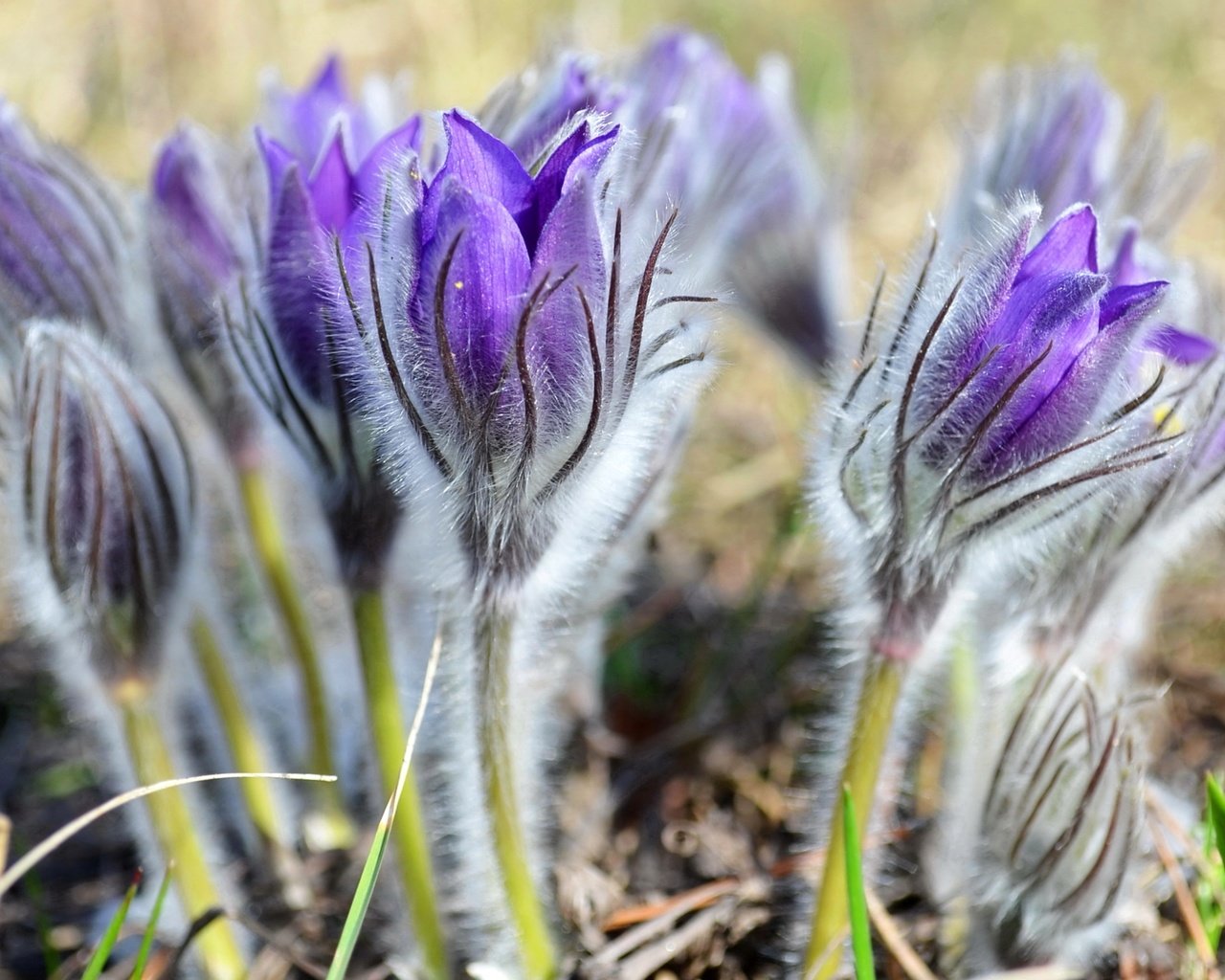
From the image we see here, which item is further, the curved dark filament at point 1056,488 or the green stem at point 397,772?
the green stem at point 397,772

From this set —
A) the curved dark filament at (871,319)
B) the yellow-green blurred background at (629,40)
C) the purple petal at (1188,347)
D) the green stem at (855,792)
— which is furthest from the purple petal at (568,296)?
the yellow-green blurred background at (629,40)

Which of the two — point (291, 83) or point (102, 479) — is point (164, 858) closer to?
point (102, 479)

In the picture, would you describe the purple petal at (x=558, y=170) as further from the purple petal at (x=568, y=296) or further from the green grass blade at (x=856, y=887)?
the green grass blade at (x=856, y=887)

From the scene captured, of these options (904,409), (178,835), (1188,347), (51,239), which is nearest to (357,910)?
(178,835)

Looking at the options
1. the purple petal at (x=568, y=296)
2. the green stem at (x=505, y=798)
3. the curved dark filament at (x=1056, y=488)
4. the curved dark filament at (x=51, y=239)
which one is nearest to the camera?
the purple petal at (x=568, y=296)

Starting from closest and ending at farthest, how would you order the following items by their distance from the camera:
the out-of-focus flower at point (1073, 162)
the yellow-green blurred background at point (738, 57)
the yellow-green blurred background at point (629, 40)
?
the out-of-focus flower at point (1073, 162) < the yellow-green blurred background at point (738, 57) < the yellow-green blurred background at point (629, 40)

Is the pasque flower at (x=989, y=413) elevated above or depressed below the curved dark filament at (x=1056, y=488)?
above

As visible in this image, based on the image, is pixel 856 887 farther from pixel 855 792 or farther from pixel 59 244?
pixel 59 244

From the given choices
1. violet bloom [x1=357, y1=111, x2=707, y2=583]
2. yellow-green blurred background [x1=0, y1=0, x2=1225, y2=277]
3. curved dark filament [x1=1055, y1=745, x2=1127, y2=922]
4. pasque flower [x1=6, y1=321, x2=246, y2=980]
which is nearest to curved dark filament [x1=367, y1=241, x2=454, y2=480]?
violet bloom [x1=357, y1=111, x2=707, y2=583]
